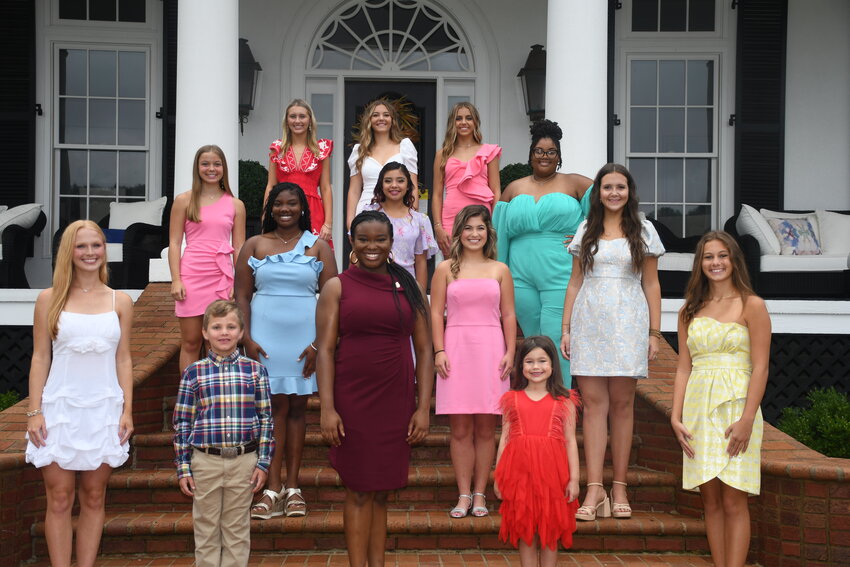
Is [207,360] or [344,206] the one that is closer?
[207,360]

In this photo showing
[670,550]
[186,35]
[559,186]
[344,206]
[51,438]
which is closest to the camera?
[51,438]

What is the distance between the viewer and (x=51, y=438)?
3.55 metres

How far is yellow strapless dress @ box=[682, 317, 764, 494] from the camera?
3.59m

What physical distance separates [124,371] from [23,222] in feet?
18.3

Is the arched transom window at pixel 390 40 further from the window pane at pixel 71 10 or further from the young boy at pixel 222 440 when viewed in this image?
the young boy at pixel 222 440

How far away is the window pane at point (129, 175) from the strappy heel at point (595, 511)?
667cm

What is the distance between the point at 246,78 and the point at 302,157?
156 inches

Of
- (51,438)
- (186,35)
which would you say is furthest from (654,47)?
(51,438)

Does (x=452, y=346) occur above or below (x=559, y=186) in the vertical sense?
below

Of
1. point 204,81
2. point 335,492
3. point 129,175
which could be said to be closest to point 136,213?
point 129,175

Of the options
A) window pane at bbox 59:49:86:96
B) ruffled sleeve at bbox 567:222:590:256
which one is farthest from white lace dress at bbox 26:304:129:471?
window pane at bbox 59:49:86:96

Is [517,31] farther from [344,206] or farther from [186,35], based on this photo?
[186,35]

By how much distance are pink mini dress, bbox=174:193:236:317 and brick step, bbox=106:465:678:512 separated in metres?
0.95

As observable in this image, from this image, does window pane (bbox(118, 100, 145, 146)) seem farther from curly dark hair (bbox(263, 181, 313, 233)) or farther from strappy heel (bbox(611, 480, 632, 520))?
strappy heel (bbox(611, 480, 632, 520))
